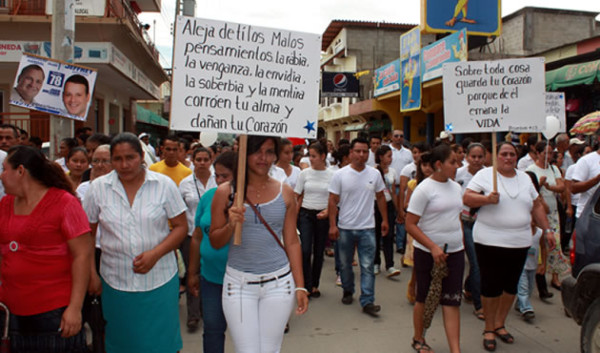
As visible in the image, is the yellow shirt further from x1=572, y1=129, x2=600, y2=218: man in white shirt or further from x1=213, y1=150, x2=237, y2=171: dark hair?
x1=572, y1=129, x2=600, y2=218: man in white shirt

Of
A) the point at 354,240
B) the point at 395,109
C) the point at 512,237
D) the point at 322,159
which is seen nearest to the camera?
the point at 512,237

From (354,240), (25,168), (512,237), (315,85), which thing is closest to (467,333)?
(512,237)

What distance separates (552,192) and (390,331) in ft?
9.88

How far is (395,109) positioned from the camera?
25062mm

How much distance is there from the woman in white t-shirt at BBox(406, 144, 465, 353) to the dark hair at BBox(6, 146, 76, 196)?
2.73 metres

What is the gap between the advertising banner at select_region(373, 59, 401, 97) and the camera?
21609 millimetres

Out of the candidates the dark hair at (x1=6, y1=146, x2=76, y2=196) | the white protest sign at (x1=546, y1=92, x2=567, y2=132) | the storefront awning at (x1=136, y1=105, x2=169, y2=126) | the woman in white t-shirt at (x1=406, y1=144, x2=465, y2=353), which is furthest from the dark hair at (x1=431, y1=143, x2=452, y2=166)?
the storefront awning at (x1=136, y1=105, x2=169, y2=126)

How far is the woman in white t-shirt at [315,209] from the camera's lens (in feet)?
20.3

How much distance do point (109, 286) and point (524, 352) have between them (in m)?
3.56

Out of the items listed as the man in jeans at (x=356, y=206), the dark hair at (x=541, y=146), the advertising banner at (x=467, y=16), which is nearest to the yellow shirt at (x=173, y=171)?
the man in jeans at (x=356, y=206)

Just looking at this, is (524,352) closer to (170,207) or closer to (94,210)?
(170,207)

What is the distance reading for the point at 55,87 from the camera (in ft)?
21.8

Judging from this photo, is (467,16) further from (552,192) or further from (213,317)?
(213,317)

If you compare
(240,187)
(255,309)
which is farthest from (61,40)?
(255,309)
